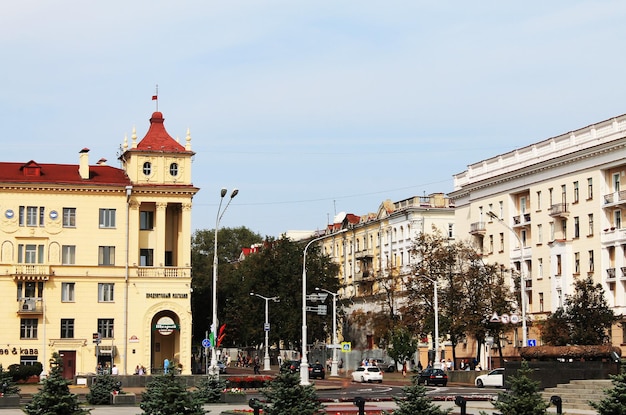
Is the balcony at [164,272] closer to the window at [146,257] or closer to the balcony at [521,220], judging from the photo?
the window at [146,257]

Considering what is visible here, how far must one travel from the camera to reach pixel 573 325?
73.3m

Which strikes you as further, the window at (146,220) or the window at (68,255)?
the window at (146,220)

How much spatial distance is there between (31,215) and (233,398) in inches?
1573

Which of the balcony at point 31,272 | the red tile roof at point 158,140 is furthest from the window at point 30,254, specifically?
the red tile roof at point 158,140

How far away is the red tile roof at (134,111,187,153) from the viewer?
85.2 m

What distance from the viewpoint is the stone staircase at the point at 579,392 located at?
40625mm

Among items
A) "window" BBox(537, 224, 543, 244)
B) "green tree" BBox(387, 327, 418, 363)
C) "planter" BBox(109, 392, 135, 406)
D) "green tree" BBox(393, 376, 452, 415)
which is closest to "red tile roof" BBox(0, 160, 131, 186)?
"green tree" BBox(387, 327, 418, 363)

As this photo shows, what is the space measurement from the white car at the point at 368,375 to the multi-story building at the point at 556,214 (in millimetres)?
10797

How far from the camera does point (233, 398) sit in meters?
45.9

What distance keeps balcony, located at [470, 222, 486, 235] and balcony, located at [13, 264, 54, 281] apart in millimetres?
38296

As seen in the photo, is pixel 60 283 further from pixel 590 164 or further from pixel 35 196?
pixel 590 164

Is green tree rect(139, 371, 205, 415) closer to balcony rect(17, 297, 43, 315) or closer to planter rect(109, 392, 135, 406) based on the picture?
planter rect(109, 392, 135, 406)

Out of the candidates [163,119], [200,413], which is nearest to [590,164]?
[163,119]

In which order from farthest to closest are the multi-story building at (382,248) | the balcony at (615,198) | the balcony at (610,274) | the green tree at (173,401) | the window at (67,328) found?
the multi-story building at (382,248) < the balcony at (610,274) < the balcony at (615,198) < the window at (67,328) < the green tree at (173,401)
